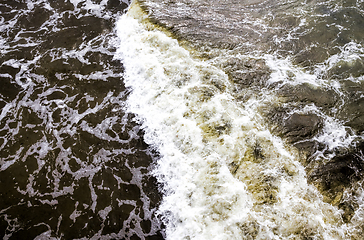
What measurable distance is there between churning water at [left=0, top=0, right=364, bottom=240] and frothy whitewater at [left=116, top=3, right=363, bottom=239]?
0.03 metres

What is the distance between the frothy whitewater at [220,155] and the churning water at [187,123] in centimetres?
3

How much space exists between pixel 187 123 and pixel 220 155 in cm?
145

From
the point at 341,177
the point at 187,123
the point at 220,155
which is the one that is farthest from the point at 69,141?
the point at 341,177

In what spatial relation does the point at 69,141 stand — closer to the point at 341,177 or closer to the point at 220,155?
the point at 220,155

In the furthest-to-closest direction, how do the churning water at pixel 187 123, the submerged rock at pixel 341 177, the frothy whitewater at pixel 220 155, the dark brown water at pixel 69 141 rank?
1. the dark brown water at pixel 69 141
2. the churning water at pixel 187 123
3. the submerged rock at pixel 341 177
4. the frothy whitewater at pixel 220 155

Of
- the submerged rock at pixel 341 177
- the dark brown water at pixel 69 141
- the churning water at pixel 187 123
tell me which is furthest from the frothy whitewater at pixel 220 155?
the dark brown water at pixel 69 141

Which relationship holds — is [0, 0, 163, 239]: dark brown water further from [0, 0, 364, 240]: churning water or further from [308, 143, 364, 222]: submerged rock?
[308, 143, 364, 222]: submerged rock

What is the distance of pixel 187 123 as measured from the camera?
6.88 meters

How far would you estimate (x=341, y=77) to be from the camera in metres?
7.41

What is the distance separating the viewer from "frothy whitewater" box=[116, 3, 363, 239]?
16.8 ft

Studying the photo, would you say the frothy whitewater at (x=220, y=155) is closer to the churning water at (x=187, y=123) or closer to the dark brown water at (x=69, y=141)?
the churning water at (x=187, y=123)

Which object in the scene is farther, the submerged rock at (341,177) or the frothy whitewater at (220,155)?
the submerged rock at (341,177)

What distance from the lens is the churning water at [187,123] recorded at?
17.8ft

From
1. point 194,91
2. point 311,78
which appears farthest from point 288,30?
point 194,91
